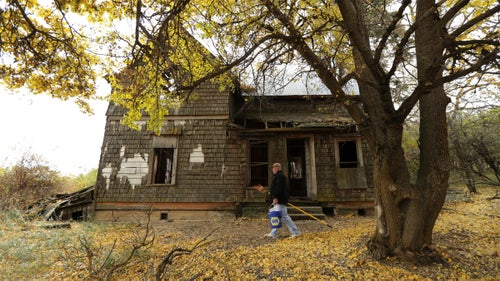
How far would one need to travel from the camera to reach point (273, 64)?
4.85 m

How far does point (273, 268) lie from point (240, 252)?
0.93 meters

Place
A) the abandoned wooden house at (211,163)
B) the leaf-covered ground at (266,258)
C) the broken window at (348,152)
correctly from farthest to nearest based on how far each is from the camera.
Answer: the broken window at (348,152), the abandoned wooden house at (211,163), the leaf-covered ground at (266,258)

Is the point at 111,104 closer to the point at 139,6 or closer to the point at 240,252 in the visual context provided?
the point at 139,6

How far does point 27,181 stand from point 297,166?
13.7 meters

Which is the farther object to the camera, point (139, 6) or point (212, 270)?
point (139, 6)

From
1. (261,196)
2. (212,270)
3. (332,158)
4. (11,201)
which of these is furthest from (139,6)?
(11,201)

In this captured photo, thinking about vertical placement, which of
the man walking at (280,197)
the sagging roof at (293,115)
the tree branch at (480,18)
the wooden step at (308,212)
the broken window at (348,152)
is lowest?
the wooden step at (308,212)

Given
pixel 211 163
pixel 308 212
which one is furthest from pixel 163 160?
pixel 308 212

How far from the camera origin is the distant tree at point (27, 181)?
990cm

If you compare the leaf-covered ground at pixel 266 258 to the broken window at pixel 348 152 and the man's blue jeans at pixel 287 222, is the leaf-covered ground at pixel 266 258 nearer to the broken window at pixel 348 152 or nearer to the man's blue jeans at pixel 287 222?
the man's blue jeans at pixel 287 222

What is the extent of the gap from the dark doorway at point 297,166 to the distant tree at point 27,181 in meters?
11.9

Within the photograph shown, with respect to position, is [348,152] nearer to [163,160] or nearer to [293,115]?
[293,115]

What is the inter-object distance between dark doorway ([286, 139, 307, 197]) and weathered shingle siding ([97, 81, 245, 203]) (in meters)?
4.18

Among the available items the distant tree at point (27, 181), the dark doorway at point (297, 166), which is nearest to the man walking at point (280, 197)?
the dark doorway at point (297, 166)
